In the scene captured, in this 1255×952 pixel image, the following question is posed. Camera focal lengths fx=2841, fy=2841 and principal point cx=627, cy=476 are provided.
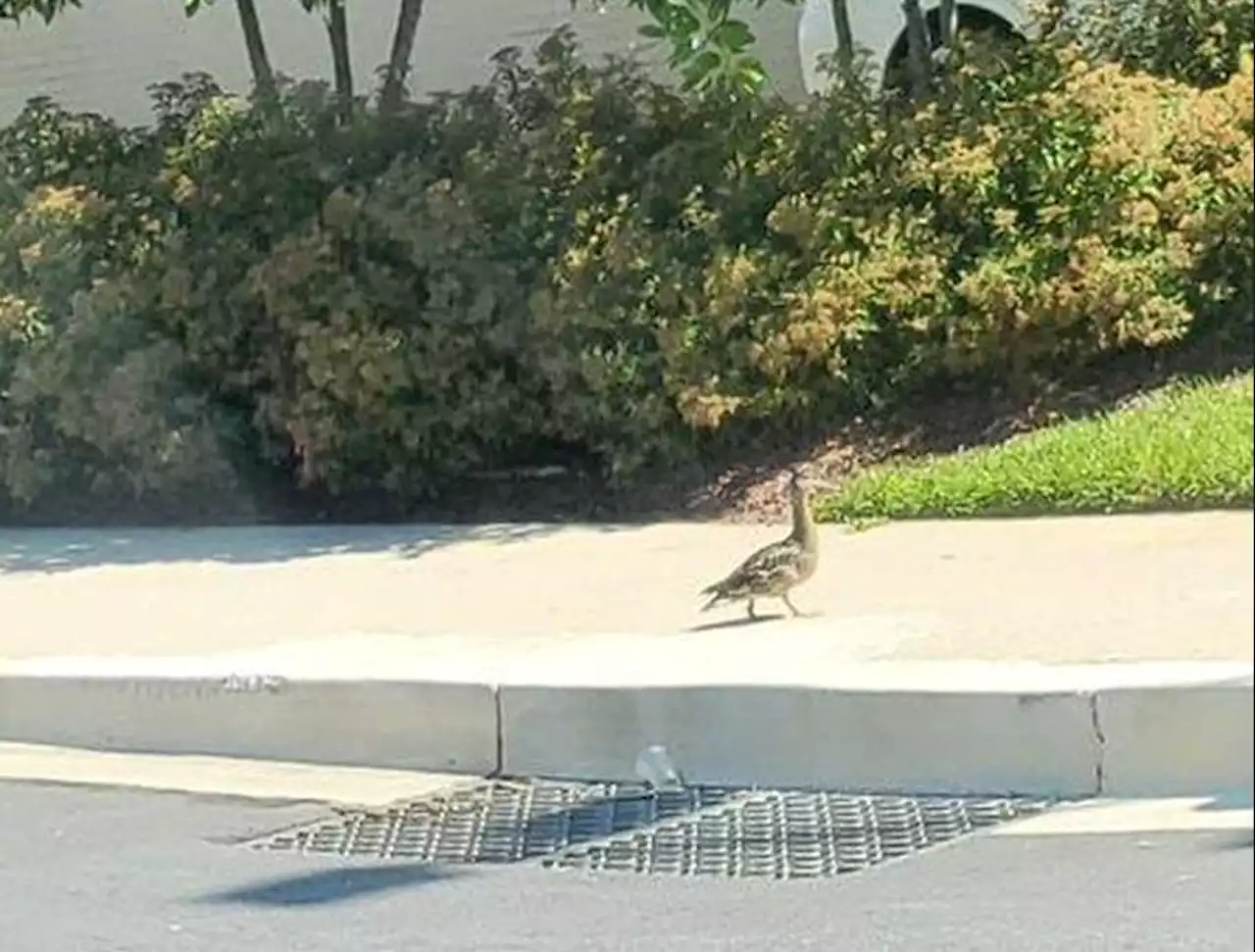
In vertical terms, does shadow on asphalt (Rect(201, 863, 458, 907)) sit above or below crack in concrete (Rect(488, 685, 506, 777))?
below

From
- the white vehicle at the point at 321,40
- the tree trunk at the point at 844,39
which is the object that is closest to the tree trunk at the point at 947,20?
the tree trunk at the point at 844,39

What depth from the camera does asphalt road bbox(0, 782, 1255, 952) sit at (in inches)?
266

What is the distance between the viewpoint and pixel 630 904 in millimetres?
7250

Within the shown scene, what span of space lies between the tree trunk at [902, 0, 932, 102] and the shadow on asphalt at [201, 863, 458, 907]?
614cm

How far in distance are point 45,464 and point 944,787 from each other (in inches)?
244

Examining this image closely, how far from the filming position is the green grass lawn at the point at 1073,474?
10.5m

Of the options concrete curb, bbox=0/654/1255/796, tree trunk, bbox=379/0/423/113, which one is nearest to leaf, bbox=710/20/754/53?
tree trunk, bbox=379/0/423/113

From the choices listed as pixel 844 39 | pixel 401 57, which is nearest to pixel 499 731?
pixel 844 39

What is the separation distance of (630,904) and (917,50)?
7.06 meters

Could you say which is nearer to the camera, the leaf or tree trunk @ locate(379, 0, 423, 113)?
the leaf

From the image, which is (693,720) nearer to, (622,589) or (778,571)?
(778,571)

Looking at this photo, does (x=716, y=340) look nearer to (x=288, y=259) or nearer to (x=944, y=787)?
(x=288, y=259)

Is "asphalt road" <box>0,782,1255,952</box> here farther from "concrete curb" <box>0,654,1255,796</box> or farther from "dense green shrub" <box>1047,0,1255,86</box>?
"dense green shrub" <box>1047,0,1255,86</box>

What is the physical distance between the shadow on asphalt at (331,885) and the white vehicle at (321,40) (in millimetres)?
7741
